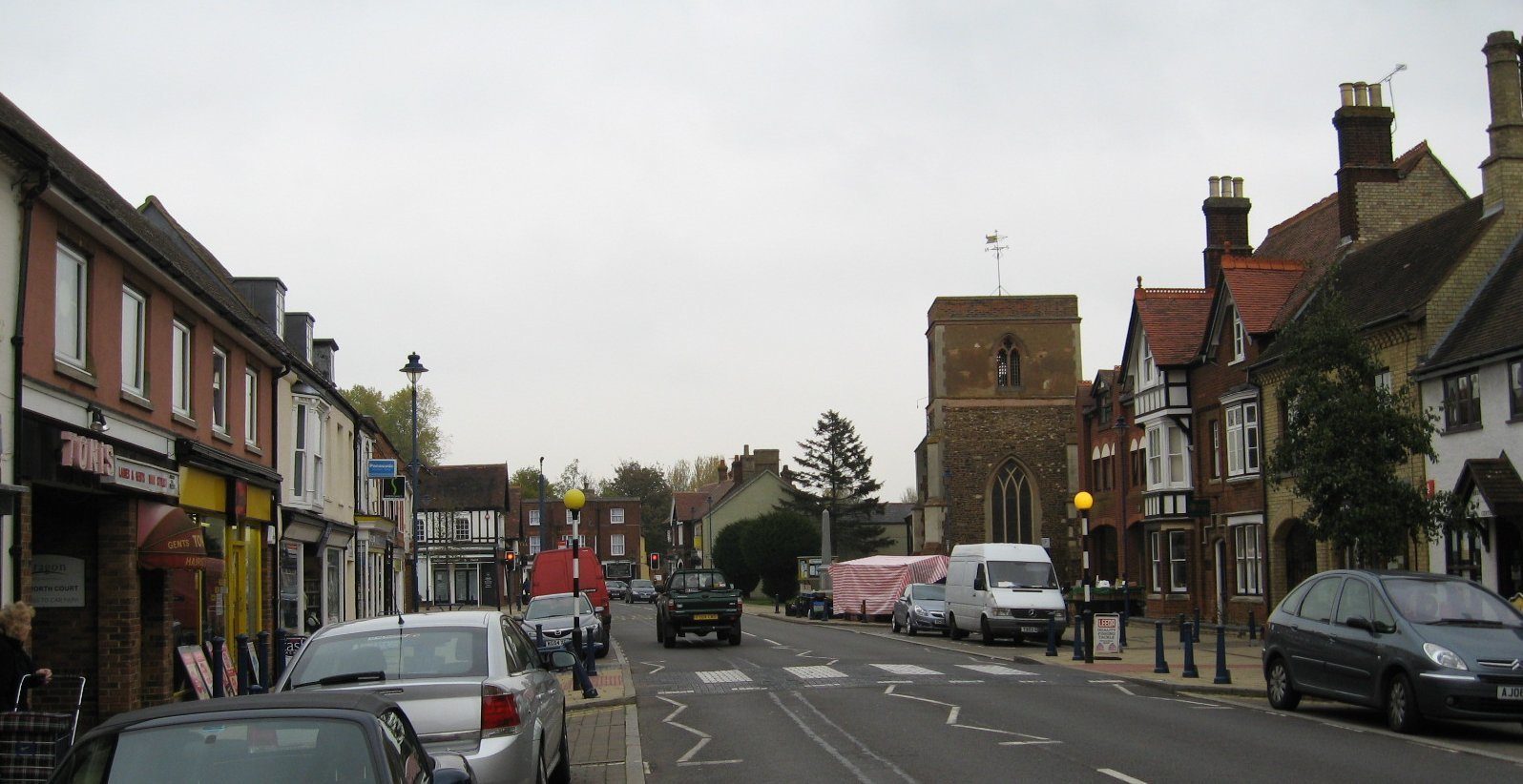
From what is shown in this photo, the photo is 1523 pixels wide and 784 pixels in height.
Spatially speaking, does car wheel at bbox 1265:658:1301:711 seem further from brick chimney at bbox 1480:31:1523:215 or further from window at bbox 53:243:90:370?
brick chimney at bbox 1480:31:1523:215

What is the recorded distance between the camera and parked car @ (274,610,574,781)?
27.2ft

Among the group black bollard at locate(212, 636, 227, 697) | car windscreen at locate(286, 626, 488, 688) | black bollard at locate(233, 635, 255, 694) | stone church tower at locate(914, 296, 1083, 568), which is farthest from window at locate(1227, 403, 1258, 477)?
car windscreen at locate(286, 626, 488, 688)

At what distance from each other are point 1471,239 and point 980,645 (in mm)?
13569

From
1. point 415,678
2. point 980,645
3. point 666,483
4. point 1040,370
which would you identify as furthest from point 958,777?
point 666,483

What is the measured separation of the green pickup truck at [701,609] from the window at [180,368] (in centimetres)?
1481

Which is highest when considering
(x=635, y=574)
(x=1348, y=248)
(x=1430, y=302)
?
(x=1348, y=248)

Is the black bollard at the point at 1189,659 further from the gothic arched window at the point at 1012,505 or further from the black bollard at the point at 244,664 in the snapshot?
the gothic arched window at the point at 1012,505

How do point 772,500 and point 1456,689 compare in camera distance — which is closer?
point 1456,689

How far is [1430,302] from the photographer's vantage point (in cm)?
2584

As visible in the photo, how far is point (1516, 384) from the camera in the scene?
23234 mm

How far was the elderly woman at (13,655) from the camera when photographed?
387 inches

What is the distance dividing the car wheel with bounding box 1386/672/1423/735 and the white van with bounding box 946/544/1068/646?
1620 cm

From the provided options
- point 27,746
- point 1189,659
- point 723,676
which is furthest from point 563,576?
point 27,746

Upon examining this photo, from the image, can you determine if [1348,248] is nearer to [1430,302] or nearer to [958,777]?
[1430,302]
